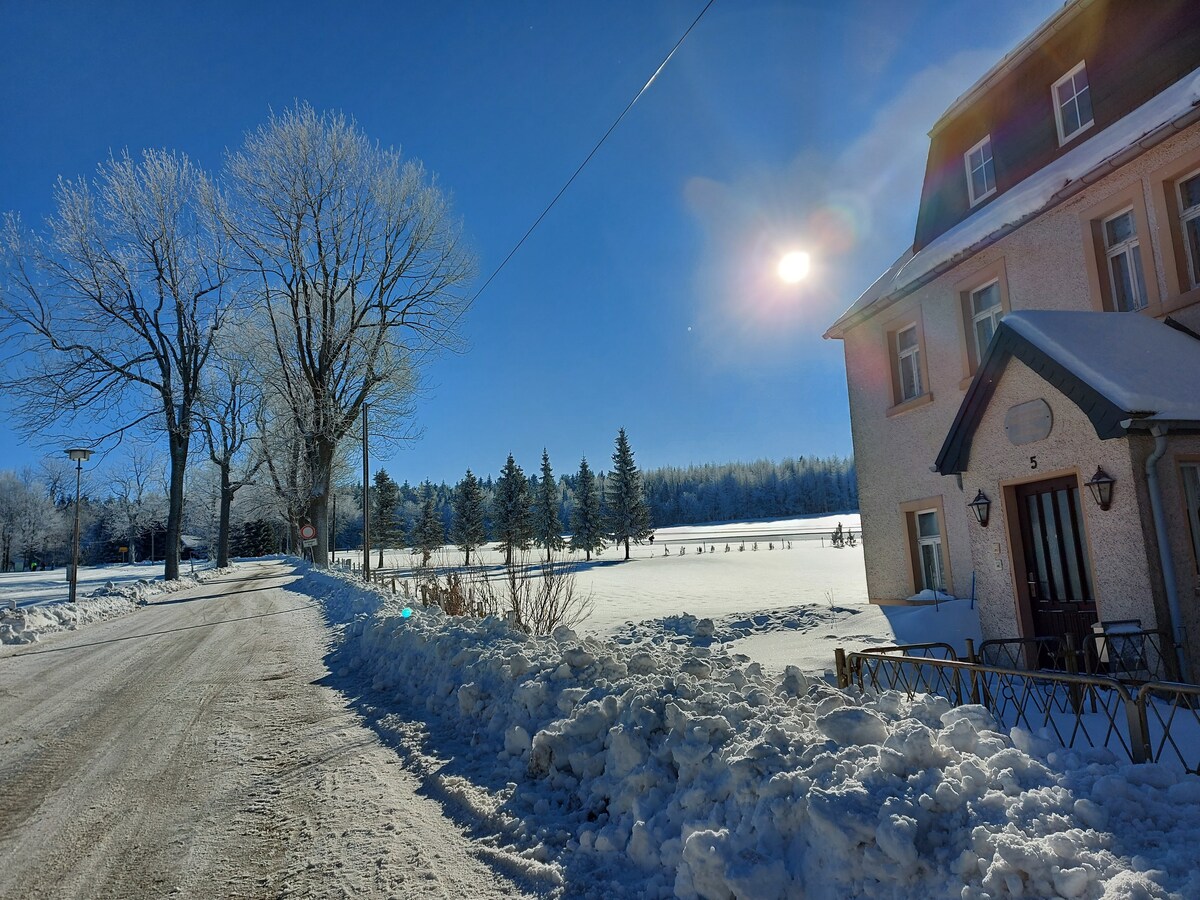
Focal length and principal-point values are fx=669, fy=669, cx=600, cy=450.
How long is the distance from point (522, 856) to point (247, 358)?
29.2 metres

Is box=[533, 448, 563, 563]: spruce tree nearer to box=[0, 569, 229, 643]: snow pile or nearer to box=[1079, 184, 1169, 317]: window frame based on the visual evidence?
box=[0, 569, 229, 643]: snow pile

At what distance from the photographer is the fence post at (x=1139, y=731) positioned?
307 centimetres

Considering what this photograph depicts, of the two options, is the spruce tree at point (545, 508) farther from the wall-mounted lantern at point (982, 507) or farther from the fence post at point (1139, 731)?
the fence post at point (1139, 731)

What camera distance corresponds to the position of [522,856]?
3258 millimetres

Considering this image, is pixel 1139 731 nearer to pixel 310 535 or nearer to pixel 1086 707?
pixel 1086 707

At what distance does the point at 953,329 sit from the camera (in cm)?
1062

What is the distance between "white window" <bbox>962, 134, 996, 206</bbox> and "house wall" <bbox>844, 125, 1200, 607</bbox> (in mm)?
1701

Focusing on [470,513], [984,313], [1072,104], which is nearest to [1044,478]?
[984,313]

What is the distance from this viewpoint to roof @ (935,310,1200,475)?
6.13 m

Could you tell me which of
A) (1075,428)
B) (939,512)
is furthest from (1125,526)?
(939,512)

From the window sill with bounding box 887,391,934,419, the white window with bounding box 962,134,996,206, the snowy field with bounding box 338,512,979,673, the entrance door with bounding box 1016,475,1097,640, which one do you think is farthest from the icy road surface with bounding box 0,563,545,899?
the white window with bounding box 962,134,996,206

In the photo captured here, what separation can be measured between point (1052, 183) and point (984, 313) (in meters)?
2.14

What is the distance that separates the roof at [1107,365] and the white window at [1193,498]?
471 mm

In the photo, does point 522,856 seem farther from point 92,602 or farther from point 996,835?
point 92,602
